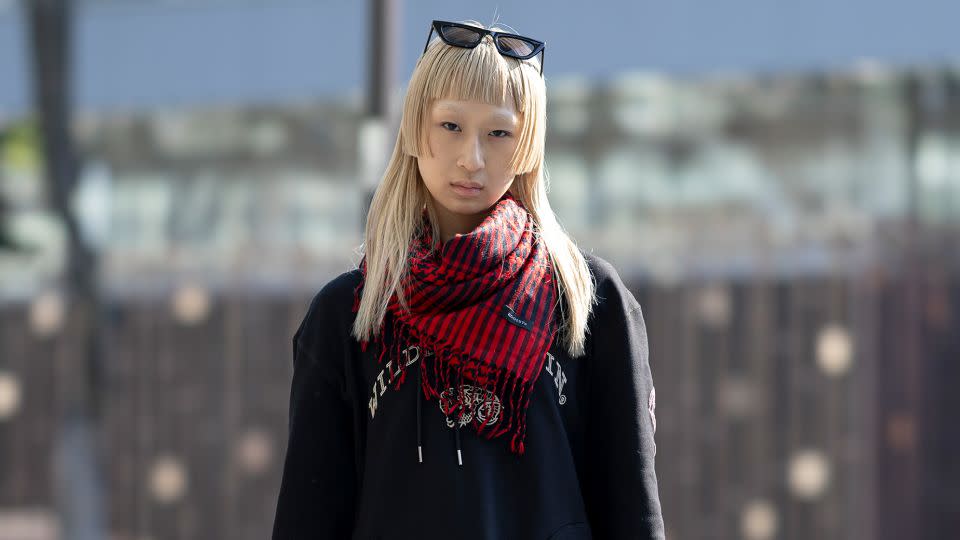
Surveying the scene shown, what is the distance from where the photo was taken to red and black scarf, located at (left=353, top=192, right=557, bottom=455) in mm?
2137

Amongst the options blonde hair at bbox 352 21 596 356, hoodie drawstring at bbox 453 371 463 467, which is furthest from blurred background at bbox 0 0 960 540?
hoodie drawstring at bbox 453 371 463 467

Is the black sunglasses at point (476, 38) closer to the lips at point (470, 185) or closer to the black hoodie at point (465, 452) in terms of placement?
the lips at point (470, 185)

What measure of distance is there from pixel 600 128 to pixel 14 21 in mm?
4066

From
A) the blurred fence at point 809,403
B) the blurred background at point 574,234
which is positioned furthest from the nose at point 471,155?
the blurred fence at point 809,403

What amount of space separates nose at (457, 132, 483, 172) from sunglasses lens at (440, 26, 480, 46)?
157mm

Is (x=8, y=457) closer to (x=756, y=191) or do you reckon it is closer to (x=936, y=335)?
(x=756, y=191)

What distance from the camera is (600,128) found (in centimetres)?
811

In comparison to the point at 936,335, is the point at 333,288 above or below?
above

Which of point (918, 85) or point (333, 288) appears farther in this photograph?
point (918, 85)

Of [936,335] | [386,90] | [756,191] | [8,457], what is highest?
[386,90]

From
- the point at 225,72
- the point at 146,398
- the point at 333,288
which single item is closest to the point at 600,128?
the point at 225,72

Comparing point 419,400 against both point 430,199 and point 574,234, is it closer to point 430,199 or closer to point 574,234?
point 430,199

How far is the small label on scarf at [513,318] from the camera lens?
215cm

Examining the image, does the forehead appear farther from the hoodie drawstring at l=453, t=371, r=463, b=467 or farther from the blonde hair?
the hoodie drawstring at l=453, t=371, r=463, b=467
